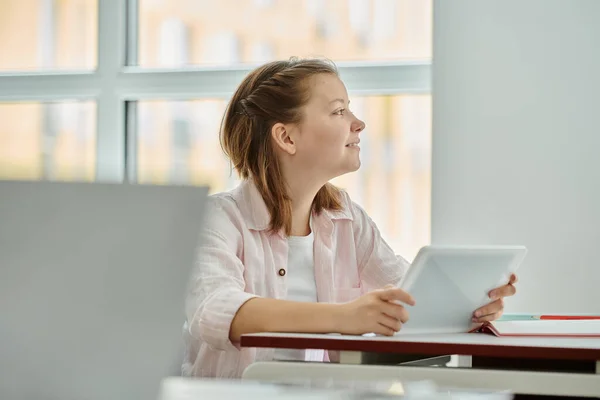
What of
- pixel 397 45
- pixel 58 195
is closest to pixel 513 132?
pixel 397 45

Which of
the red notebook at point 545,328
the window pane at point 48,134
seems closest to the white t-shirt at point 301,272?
the red notebook at point 545,328

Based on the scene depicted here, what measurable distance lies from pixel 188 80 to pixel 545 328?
2.00 meters

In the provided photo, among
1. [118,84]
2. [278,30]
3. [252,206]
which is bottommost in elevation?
[252,206]

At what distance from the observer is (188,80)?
3.30m

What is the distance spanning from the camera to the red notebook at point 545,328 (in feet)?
5.08

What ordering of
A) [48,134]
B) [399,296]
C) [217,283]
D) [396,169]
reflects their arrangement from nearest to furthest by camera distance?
[399,296]
[217,283]
[396,169]
[48,134]

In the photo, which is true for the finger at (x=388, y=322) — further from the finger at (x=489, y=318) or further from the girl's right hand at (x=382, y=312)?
the finger at (x=489, y=318)

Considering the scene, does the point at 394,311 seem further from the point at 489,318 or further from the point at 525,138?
the point at 525,138

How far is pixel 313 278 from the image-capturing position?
81.7 inches

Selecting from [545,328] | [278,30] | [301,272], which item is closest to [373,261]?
[301,272]

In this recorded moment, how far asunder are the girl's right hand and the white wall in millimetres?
1329

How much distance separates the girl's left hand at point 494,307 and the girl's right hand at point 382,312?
0.24m

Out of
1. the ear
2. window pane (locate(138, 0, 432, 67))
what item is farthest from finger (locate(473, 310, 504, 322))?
window pane (locate(138, 0, 432, 67))

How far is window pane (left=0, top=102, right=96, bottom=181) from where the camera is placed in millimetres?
3441
